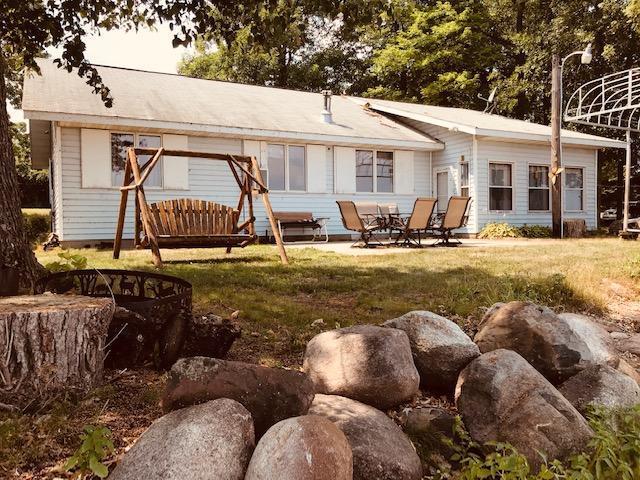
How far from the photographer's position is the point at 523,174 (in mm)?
16703

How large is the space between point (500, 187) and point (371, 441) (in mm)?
15279

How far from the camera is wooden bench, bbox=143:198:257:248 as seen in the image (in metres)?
8.02

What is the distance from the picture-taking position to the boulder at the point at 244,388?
2.20m

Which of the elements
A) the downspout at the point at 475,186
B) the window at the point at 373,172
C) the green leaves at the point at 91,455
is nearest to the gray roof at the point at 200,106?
the window at the point at 373,172

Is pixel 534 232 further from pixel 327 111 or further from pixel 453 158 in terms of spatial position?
pixel 327 111

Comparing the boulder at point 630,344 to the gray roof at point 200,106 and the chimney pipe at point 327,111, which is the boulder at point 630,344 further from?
the chimney pipe at point 327,111

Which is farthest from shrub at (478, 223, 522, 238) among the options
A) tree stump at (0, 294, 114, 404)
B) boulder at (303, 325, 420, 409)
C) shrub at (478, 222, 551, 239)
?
tree stump at (0, 294, 114, 404)

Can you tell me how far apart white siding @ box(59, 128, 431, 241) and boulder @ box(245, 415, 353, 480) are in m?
11.5

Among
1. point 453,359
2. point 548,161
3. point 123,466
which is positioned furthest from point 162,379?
point 548,161

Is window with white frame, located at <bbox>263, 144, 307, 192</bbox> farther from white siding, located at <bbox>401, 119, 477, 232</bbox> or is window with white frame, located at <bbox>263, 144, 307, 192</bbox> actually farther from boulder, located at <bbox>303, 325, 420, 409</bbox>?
boulder, located at <bbox>303, 325, 420, 409</bbox>

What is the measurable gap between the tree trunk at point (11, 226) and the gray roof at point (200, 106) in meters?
7.69

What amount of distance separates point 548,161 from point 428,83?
41.5 ft

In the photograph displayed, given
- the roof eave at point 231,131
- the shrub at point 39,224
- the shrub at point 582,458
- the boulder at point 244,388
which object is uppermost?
the roof eave at point 231,131

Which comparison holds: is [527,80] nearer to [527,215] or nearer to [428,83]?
[428,83]
